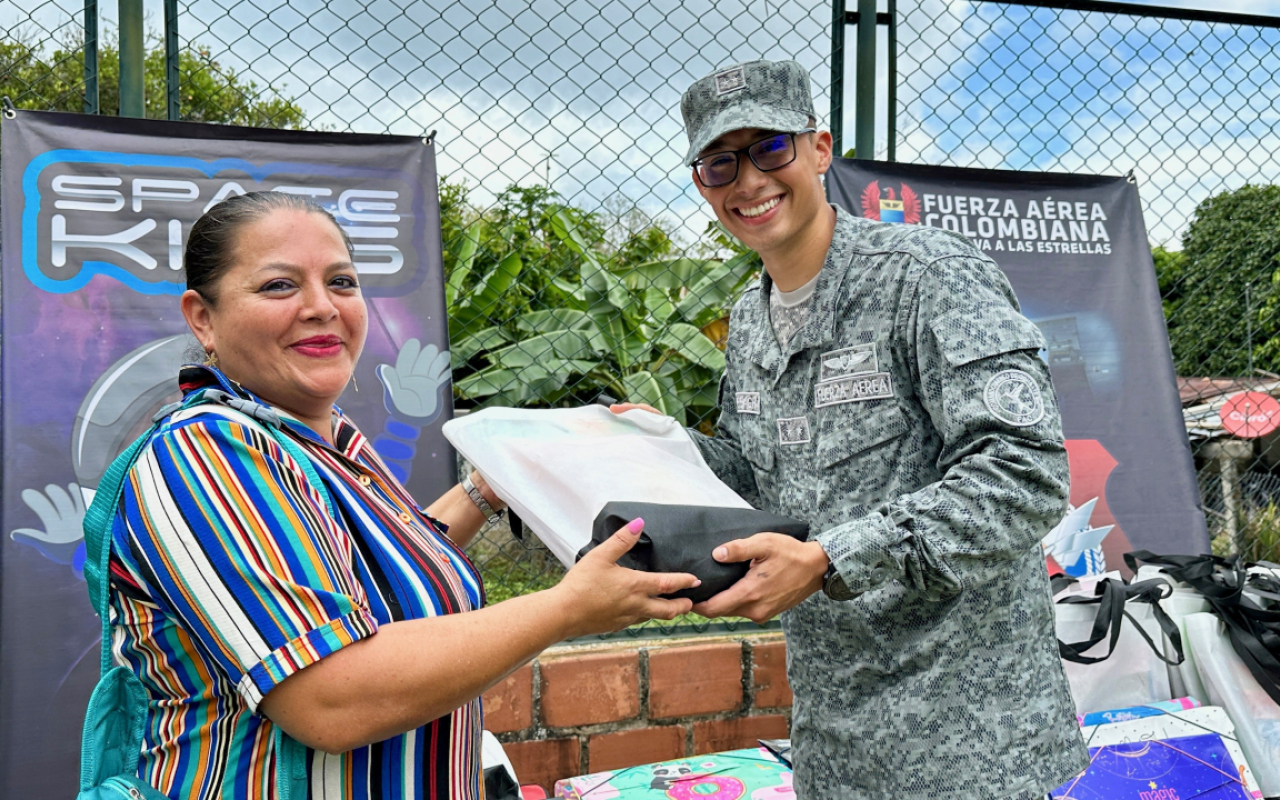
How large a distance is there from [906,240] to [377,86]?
5.82ft

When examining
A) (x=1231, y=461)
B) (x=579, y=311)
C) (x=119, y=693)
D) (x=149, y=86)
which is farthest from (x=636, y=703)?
(x=149, y=86)

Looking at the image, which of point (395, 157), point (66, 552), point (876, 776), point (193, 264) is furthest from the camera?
point (395, 157)

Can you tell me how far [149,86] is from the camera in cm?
915

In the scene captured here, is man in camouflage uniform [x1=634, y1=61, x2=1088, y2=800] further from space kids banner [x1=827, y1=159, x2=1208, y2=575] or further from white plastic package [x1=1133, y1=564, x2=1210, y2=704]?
space kids banner [x1=827, y1=159, x2=1208, y2=575]

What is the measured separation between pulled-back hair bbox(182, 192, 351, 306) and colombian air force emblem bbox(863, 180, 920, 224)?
7.47 ft

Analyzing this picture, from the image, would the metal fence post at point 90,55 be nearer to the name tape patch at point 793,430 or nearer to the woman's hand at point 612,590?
the name tape patch at point 793,430

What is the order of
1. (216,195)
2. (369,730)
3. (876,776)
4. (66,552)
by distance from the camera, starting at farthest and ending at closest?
(216,195) → (66,552) → (876,776) → (369,730)

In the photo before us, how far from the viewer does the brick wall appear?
101 inches

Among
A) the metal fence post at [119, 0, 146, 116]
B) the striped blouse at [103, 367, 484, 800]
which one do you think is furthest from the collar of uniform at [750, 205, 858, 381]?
the metal fence post at [119, 0, 146, 116]

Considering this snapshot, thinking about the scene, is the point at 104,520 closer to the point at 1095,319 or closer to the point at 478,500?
the point at 478,500

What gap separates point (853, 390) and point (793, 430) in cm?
17

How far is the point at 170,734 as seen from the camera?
111 centimetres

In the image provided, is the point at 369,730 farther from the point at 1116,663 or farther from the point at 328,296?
the point at 1116,663

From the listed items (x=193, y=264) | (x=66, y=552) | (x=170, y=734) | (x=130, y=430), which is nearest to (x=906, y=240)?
(x=193, y=264)
